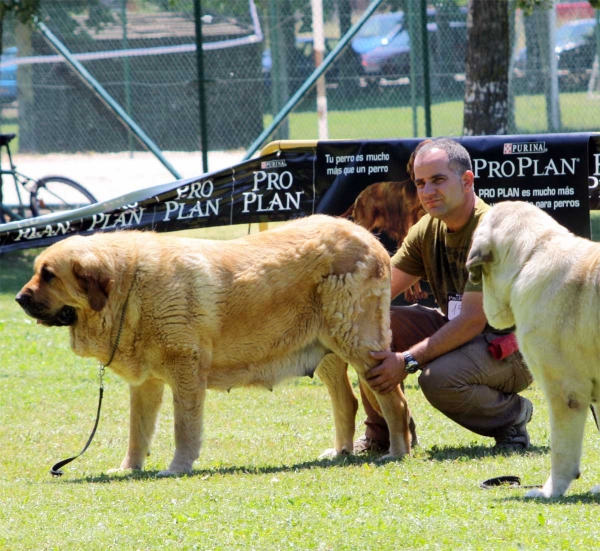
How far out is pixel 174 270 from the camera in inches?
235

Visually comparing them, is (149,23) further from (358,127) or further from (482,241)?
(482,241)

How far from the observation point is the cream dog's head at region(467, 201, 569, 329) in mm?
4797

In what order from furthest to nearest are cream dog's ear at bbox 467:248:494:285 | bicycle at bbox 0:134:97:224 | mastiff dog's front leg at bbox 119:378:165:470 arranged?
1. bicycle at bbox 0:134:97:224
2. mastiff dog's front leg at bbox 119:378:165:470
3. cream dog's ear at bbox 467:248:494:285

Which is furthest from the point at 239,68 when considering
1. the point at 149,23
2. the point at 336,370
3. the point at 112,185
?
the point at 336,370

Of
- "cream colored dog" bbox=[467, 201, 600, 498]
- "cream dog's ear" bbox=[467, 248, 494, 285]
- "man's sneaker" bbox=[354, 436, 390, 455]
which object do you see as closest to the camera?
"cream colored dog" bbox=[467, 201, 600, 498]

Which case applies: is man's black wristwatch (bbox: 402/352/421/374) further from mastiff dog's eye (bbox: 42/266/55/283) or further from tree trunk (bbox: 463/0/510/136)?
tree trunk (bbox: 463/0/510/136)

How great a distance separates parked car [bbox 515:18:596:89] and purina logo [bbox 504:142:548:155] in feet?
25.6

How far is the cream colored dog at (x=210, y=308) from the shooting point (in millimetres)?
5895

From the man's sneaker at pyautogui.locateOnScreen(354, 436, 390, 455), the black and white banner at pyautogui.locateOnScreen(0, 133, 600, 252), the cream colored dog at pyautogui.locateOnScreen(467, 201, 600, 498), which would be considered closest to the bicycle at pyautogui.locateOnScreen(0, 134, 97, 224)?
the black and white banner at pyautogui.locateOnScreen(0, 133, 600, 252)

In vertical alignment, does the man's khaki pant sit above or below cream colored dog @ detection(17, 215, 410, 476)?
below

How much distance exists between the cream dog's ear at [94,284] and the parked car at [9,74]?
10512mm

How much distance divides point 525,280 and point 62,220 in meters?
5.23

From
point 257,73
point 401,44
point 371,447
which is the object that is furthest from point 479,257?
point 257,73

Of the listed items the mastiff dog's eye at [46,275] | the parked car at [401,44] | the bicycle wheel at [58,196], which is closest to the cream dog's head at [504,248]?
the mastiff dog's eye at [46,275]
